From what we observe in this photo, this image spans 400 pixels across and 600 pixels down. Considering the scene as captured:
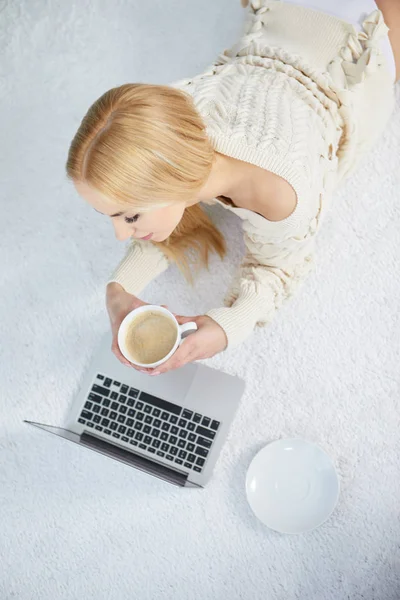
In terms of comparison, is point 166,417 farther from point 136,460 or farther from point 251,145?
point 251,145

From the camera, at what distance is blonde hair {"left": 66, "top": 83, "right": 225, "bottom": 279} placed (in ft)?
2.19

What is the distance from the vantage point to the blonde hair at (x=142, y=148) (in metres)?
0.67

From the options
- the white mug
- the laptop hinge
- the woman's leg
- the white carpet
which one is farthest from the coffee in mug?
the woman's leg

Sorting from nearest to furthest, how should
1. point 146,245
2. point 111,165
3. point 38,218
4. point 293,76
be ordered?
point 111,165
point 293,76
point 146,245
point 38,218

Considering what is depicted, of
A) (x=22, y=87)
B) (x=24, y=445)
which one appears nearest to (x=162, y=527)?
(x=24, y=445)

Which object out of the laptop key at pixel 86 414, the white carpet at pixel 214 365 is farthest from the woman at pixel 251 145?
the laptop key at pixel 86 414

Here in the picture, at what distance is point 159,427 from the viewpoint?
1.05 m

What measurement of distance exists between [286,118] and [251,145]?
0.08 metres

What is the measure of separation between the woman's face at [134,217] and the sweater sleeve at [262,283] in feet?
0.70

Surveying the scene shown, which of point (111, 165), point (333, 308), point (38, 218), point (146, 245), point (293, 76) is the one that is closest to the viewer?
point (111, 165)

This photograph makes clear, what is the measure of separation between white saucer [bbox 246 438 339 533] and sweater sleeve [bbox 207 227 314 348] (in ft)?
0.91

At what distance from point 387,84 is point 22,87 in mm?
888

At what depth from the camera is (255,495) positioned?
1052 millimetres

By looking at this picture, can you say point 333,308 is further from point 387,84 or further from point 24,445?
point 24,445
